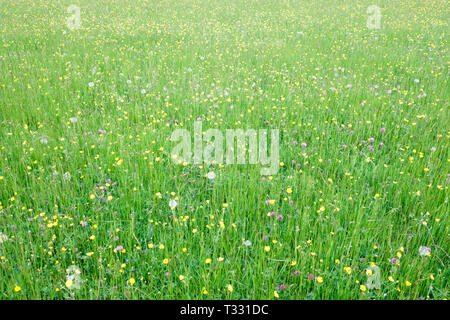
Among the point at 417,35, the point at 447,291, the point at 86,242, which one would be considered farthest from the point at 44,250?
the point at 417,35

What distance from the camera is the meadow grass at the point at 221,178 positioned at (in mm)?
2227

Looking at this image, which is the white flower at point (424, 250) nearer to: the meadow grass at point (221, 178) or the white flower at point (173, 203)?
the meadow grass at point (221, 178)

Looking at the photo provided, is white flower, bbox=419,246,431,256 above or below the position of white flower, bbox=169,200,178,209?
below

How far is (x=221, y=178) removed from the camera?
3.13 meters

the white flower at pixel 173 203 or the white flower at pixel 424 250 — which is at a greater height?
the white flower at pixel 173 203

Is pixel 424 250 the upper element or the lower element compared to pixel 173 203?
lower

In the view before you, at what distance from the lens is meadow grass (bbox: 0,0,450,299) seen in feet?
7.30

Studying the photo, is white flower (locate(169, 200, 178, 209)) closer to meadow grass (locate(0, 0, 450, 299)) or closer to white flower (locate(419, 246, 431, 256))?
meadow grass (locate(0, 0, 450, 299))

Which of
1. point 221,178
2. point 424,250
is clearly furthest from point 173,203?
point 424,250

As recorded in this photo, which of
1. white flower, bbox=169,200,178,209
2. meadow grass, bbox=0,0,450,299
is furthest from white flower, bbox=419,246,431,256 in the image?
white flower, bbox=169,200,178,209

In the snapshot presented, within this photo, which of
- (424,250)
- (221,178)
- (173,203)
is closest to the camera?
(424,250)

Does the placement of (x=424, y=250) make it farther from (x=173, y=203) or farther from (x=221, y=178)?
(x=173, y=203)

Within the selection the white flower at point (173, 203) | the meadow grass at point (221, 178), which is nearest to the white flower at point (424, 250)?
the meadow grass at point (221, 178)

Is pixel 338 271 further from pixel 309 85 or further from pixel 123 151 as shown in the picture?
pixel 309 85
